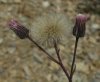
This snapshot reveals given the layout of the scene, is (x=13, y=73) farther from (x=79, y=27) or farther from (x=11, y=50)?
(x=79, y=27)

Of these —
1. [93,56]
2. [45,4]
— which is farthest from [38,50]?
[45,4]

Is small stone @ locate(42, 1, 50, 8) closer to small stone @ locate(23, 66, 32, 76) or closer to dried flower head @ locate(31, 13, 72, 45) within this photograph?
small stone @ locate(23, 66, 32, 76)

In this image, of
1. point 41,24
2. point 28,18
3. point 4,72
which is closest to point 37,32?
point 41,24

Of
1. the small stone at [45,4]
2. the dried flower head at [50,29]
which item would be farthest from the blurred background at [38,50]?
the dried flower head at [50,29]

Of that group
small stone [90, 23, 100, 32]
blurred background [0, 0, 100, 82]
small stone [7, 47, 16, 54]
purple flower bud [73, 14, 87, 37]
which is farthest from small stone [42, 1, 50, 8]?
purple flower bud [73, 14, 87, 37]

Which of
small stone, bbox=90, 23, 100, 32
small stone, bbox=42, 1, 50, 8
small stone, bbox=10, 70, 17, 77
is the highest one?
small stone, bbox=42, 1, 50, 8
